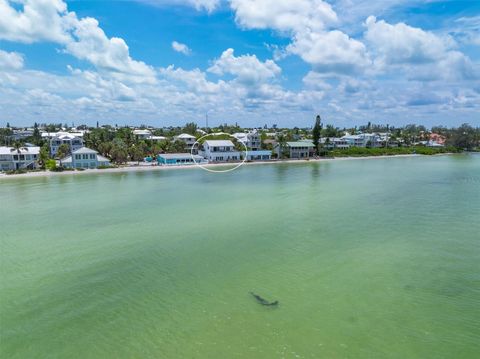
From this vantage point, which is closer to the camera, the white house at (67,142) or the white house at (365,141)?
the white house at (67,142)

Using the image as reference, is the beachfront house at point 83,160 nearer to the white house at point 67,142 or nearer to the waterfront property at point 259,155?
the white house at point 67,142

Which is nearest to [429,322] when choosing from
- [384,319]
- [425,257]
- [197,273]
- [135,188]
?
[384,319]

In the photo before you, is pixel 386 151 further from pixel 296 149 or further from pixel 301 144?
pixel 296 149

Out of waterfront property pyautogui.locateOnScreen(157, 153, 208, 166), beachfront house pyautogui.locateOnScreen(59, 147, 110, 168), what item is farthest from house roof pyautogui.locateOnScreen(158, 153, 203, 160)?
beachfront house pyautogui.locateOnScreen(59, 147, 110, 168)

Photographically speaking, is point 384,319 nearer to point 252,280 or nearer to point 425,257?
point 252,280

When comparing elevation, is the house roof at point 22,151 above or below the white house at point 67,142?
below

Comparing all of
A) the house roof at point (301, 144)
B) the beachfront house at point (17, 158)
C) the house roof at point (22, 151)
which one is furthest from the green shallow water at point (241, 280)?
the house roof at point (301, 144)

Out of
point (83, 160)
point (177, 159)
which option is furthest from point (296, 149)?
point (83, 160)
